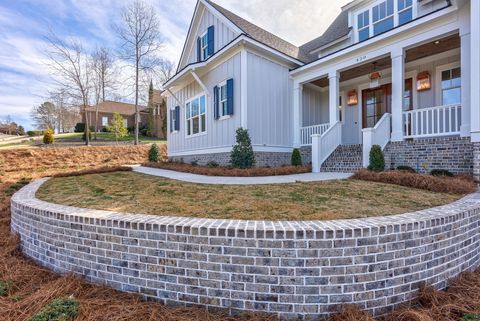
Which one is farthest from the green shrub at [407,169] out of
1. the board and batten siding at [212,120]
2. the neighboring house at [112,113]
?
the neighboring house at [112,113]

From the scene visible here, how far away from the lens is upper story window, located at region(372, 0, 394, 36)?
9.42 metres

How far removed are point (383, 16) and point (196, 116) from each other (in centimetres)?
854

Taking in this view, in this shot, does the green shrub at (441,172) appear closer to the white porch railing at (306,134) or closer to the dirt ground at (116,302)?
the dirt ground at (116,302)

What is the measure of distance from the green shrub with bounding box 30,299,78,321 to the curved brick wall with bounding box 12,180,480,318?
44cm

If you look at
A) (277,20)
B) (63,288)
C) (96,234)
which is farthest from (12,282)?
(277,20)

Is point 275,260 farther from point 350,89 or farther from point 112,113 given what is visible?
point 112,113

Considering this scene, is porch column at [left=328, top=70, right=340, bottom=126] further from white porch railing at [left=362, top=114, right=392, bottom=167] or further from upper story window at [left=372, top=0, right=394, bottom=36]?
upper story window at [left=372, top=0, right=394, bottom=36]

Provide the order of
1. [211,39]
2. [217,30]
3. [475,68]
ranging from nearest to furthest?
1. [475,68]
2. [217,30]
3. [211,39]

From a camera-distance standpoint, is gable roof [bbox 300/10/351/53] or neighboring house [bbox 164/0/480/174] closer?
neighboring house [bbox 164/0/480/174]

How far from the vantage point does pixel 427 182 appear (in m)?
4.89

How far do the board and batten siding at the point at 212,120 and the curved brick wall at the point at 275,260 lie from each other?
6857 millimetres

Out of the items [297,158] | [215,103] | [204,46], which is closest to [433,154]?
[297,158]

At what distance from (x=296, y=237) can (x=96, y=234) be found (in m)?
2.16

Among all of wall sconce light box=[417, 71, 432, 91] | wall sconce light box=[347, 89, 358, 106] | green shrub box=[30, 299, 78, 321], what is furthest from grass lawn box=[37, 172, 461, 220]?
wall sconce light box=[347, 89, 358, 106]
